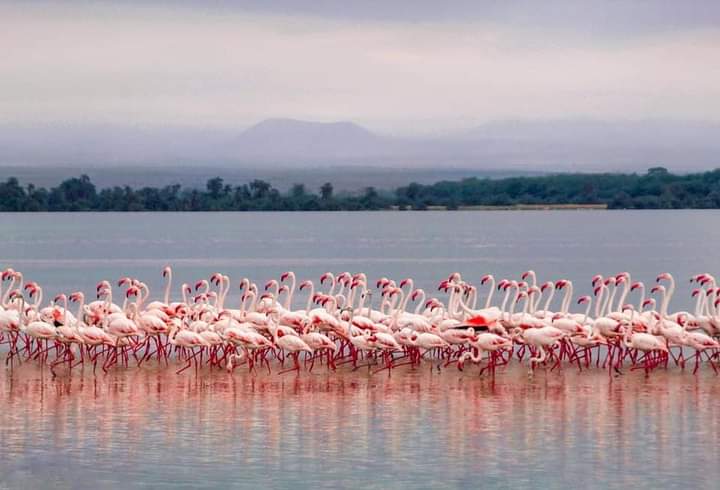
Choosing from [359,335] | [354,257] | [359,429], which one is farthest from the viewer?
[354,257]

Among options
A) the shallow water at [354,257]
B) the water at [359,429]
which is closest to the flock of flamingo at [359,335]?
the water at [359,429]

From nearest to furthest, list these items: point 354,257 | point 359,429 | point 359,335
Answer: point 359,429
point 359,335
point 354,257

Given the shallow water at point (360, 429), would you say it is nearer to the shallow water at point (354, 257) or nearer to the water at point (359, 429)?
the water at point (359, 429)

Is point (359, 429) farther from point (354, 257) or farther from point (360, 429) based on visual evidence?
point (354, 257)

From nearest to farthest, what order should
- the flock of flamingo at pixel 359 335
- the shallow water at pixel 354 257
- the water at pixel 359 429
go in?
1. the water at pixel 359 429
2. the flock of flamingo at pixel 359 335
3. the shallow water at pixel 354 257

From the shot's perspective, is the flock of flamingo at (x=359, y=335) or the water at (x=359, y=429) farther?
the flock of flamingo at (x=359, y=335)

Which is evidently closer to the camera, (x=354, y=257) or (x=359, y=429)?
(x=359, y=429)

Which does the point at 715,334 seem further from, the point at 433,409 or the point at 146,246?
the point at 146,246

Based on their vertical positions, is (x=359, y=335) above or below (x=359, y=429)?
above

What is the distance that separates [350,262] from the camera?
76812 millimetres

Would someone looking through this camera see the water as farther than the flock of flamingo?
No

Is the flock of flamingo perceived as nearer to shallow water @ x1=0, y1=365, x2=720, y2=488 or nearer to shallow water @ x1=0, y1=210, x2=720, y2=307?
shallow water @ x1=0, y1=365, x2=720, y2=488

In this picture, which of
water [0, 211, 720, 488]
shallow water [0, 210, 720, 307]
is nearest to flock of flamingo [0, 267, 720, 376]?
water [0, 211, 720, 488]

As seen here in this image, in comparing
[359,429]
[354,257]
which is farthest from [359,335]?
[354,257]
